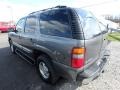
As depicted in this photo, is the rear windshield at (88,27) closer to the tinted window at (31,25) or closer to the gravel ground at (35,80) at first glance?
the gravel ground at (35,80)

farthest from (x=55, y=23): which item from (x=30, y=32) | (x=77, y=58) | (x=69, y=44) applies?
(x=30, y=32)

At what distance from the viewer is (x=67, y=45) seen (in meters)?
2.92

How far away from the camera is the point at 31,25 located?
448 centimetres

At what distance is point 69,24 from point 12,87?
2371 mm

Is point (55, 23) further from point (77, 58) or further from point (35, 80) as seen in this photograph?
point (35, 80)

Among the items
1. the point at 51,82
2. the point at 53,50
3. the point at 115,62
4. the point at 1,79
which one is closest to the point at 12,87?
the point at 1,79

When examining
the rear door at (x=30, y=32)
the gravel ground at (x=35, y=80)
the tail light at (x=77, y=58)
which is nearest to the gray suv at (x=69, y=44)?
the tail light at (x=77, y=58)

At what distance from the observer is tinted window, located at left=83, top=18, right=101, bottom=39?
2968 mm

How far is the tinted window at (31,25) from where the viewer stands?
13.8ft

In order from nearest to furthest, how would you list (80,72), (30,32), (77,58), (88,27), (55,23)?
(77,58), (80,72), (88,27), (55,23), (30,32)

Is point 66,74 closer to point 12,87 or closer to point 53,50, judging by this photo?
point 53,50

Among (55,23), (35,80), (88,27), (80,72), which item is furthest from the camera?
(35,80)

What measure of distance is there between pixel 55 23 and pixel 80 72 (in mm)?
1235

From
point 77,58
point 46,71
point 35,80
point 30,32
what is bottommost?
point 35,80
